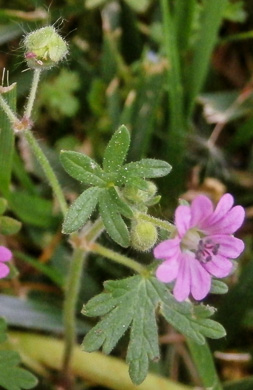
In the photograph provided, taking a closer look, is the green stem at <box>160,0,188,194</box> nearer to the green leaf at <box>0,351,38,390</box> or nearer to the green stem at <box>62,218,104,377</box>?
the green stem at <box>62,218,104,377</box>

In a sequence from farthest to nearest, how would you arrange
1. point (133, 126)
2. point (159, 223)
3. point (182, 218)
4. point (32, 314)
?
point (133, 126) → point (32, 314) → point (159, 223) → point (182, 218)

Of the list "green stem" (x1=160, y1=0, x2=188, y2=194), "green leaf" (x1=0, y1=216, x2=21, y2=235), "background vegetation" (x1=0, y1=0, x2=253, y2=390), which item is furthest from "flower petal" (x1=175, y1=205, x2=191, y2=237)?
"green stem" (x1=160, y1=0, x2=188, y2=194)

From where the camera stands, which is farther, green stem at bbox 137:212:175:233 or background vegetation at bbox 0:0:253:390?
background vegetation at bbox 0:0:253:390

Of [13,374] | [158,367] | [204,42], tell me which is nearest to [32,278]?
[158,367]

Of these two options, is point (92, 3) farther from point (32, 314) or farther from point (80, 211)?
point (80, 211)

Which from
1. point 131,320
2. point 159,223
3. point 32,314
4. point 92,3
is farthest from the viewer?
point 92,3

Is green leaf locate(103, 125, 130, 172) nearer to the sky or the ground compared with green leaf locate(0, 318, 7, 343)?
nearer to the sky

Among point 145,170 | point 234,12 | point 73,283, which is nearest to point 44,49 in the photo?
point 145,170

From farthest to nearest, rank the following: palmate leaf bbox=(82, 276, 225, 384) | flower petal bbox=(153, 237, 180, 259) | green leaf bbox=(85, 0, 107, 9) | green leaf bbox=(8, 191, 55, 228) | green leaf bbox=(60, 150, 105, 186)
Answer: green leaf bbox=(85, 0, 107, 9) < green leaf bbox=(8, 191, 55, 228) < palmate leaf bbox=(82, 276, 225, 384) < green leaf bbox=(60, 150, 105, 186) < flower petal bbox=(153, 237, 180, 259)

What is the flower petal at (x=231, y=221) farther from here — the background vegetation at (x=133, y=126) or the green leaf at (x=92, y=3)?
the green leaf at (x=92, y=3)
